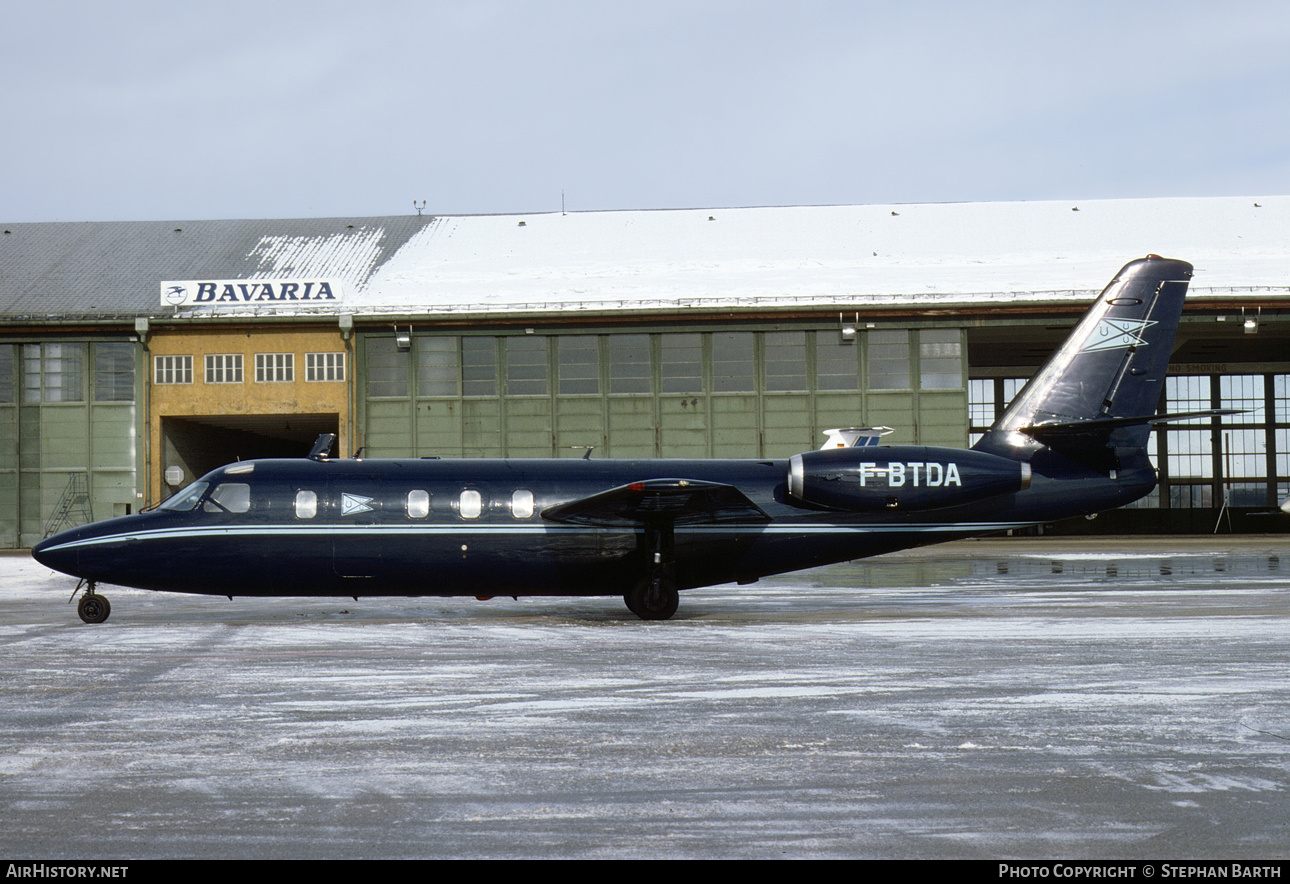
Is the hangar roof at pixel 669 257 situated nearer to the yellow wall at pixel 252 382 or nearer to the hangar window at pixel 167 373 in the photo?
the yellow wall at pixel 252 382

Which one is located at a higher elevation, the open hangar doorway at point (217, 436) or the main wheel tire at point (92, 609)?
the open hangar doorway at point (217, 436)

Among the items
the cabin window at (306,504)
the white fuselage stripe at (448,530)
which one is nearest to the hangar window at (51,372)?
the white fuselage stripe at (448,530)

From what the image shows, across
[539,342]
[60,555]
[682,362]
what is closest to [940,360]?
[682,362]

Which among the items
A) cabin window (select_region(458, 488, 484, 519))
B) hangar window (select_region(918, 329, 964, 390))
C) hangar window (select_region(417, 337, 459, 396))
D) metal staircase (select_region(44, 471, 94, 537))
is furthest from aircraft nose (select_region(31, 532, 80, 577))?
hangar window (select_region(918, 329, 964, 390))

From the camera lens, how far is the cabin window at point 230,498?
57.8ft

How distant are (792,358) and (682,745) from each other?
2987 cm

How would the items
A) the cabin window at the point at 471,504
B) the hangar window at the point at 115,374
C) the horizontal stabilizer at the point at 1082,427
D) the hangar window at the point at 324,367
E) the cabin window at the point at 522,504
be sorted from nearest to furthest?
the cabin window at the point at 471,504 → the cabin window at the point at 522,504 → the horizontal stabilizer at the point at 1082,427 → the hangar window at the point at 324,367 → the hangar window at the point at 115,374

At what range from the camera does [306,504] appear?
17734 mm

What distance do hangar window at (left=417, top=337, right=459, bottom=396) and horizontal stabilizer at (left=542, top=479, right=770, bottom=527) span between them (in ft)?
68.4

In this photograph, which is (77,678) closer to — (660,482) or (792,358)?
(660,482)

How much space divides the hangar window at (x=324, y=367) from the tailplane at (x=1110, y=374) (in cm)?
2477

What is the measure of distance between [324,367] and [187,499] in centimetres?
2081
